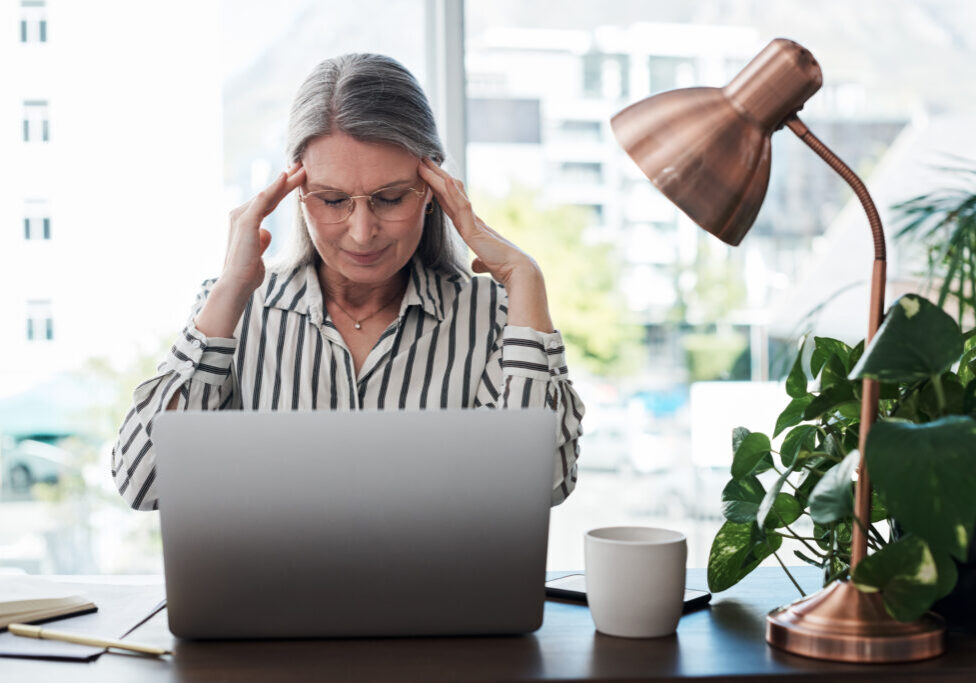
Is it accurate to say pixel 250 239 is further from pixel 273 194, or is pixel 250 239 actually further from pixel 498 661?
pixel 498 661

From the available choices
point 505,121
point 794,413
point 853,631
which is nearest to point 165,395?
point 794,413

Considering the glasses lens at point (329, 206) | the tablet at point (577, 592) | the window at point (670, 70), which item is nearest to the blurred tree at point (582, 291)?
the window at point (670, 70)

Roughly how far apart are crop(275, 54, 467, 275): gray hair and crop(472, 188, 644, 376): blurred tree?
1.33 metres

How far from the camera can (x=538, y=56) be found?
120 inches

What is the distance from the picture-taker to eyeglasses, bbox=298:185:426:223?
162 cm

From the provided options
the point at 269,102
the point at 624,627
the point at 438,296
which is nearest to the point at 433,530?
the point at 624,627

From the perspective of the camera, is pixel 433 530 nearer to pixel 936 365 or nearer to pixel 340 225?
pixel 936 365

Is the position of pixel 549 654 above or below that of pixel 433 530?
below

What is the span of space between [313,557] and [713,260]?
8.03ft

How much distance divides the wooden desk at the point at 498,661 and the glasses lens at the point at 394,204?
778mm

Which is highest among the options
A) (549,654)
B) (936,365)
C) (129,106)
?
(129,106)

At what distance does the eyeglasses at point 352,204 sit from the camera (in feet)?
5.31

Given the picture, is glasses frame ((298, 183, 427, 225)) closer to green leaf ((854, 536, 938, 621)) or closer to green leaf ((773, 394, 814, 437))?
green leaf ((773, 394, 814, 437))

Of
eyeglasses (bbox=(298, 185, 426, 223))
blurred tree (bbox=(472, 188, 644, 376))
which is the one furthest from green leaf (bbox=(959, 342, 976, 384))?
blurred tree (bbox=(472, 188, 644, 376))
